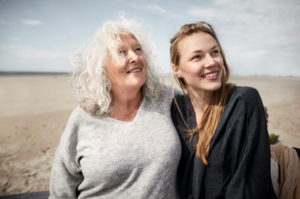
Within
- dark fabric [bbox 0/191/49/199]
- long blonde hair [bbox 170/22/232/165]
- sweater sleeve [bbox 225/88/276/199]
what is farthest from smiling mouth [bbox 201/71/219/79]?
dark fabric [bbox 0/191/49/199]

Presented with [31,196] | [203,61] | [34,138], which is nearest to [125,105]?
[203,61]

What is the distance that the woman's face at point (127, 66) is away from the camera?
1.91m

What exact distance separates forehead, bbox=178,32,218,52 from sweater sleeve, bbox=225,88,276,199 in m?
0.60

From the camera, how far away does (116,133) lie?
1870 millimetres

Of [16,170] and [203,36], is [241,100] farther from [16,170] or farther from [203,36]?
[16,170]

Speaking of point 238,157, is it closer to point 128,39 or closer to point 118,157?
point 118,157

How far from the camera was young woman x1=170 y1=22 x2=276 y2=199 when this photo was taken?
1.62m

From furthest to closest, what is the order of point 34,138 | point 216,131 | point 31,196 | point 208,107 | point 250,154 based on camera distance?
point 34,138 < point 31,196 < point 208,107 < point 216,131 < point 250,154

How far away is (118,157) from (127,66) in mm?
897

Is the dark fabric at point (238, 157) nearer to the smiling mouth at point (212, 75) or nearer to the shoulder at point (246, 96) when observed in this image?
the shoulder at point (246, 96)

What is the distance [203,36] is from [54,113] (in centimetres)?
1026

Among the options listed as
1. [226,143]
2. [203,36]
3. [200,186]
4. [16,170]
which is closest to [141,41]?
[203,36]

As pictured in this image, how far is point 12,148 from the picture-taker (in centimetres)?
628

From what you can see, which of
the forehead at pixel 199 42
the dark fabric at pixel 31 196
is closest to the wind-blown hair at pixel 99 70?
the forehead at pixel 199 42
